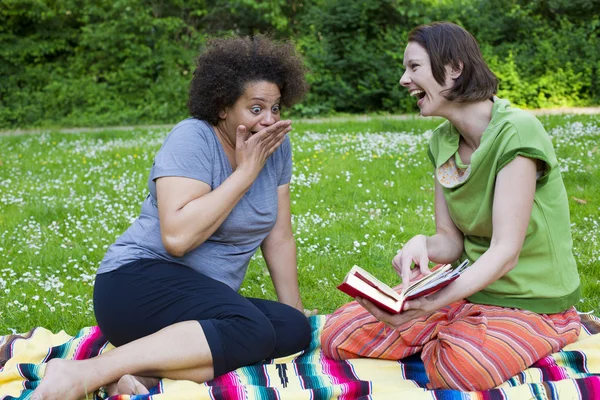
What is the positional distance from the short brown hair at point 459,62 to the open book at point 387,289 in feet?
2.42

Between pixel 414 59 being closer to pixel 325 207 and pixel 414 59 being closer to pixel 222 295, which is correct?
pixel 222 295

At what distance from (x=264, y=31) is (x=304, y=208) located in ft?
23.0

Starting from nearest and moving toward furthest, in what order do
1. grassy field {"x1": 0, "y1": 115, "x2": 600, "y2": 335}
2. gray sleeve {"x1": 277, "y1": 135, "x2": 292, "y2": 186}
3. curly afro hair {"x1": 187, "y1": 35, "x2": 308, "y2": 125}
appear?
curly afro hair {"x1": 187, "y1": 35, "x2": 308, "y2": 125}, gray sleeve {"x1": 277, "y1": 135, "x2": 292, "y2": 186}, grassy field {"x1": 0, "y1": 115, "x2": 600, "y2": 335}

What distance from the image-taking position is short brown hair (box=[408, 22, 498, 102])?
9.04 ft

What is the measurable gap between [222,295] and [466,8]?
12902 millimetres

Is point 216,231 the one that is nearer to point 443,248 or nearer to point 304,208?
point 443,248

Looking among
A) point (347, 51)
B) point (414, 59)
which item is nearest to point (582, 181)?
point (414, 59)

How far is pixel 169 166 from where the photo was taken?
2.95 m

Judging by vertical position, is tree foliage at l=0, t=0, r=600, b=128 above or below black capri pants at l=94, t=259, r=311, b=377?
above

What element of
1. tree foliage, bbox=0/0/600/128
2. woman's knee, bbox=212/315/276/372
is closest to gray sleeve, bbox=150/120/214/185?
woman's knee, bbox=212/315/276/372

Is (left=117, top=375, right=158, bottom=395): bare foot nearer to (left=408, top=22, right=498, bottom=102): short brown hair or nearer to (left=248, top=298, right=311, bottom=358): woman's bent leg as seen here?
(left=248, top=298, right=311, bottom=358): woman's bent leg

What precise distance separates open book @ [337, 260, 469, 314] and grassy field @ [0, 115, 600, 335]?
148 centimetres

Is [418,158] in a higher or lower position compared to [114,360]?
higher

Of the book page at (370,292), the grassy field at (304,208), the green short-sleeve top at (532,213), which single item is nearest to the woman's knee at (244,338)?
the book page at (370,292)
